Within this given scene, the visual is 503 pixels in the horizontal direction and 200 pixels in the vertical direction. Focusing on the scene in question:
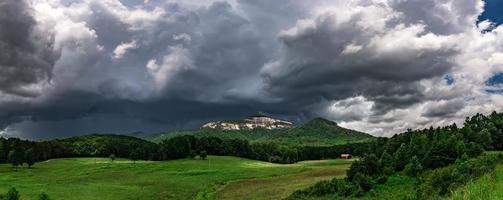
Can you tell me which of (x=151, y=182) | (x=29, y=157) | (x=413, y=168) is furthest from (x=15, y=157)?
(x=413, y=168)

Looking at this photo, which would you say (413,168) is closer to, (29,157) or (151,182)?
(151,182)

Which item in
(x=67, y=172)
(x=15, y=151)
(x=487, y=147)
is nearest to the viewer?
(x=487, y=147)

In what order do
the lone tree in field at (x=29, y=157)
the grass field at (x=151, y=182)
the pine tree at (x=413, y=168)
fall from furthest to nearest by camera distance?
the lone tree in field at (x=29, y=157)
the grass field at (x=151, y=182)
the pine tree at (x=413, y=168)

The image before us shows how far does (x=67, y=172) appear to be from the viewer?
156250 millimetres

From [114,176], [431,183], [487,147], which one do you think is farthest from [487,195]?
[114,176]

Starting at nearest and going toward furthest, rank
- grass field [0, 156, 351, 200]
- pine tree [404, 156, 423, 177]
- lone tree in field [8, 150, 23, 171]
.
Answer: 1. pine tree [404, 156, 423, 177]
2. grass field [0, 156, 351, 200]
3. lone tree in field [8, 150, 23, 171]

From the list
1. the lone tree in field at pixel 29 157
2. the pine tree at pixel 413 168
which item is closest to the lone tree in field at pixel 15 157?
the lone tree in field at pixel 29 157

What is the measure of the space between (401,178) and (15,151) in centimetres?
15204

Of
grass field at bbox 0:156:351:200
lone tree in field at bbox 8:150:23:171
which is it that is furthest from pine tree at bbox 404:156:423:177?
lone tree in field at bbox 8:150:23:171

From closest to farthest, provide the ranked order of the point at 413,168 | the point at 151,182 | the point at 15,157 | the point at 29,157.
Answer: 1. the point at 413,168
2. the point at 151,182
3. the point at 15,157
4. the point at 29,157

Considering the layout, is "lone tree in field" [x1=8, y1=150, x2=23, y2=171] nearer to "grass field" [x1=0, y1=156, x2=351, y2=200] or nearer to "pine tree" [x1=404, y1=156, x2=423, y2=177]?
"grass field" [x1=0, y1=156, x2=351, y2=200]

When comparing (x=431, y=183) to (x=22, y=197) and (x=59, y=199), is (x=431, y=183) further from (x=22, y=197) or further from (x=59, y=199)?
(x=22, y=197)

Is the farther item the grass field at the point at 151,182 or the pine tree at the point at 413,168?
the grass field at the point at 151,182

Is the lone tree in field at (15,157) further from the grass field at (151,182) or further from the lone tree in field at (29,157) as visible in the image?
A: the grass field at (151,182)
